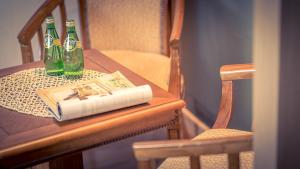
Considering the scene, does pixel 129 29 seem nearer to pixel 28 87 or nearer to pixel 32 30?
pixel 32 30

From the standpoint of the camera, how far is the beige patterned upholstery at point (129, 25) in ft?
9.36

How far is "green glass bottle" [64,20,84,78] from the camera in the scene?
201 centimetres

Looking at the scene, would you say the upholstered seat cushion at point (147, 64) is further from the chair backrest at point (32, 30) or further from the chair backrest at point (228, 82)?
the chair backrest at point (228, 82)

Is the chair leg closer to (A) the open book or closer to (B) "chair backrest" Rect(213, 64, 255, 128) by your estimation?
(A) the open book

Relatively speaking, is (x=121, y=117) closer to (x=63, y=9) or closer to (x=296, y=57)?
(x=296, y=57)

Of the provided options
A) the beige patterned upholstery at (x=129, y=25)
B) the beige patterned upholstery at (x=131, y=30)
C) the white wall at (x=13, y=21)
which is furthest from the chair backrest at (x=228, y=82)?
the white wall at (x=13, y=21)

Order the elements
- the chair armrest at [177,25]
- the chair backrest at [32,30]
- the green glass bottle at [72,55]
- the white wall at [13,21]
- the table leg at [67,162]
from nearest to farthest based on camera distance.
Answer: the green glass bottle at [72,55]
the table leg at [67,162]
the chair armrest at [177,25]
the chair backrest at [32,30]
the white wall at [13,21]

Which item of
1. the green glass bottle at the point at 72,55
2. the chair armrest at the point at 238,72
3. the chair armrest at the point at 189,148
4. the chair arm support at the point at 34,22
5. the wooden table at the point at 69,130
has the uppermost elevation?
the chair arm support at the point at 34,22

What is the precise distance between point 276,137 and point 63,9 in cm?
209

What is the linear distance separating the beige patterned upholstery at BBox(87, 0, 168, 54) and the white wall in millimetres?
358

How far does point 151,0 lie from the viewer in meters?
2.84

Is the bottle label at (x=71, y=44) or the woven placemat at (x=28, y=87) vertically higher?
the bottle label at (x=71, y=44)

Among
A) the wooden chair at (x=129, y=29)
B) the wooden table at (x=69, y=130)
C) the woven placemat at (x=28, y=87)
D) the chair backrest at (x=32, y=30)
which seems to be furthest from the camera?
the wooden chair at (x=129, y=29)

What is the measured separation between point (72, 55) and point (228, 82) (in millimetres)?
600
